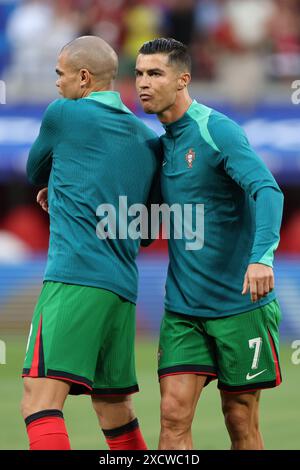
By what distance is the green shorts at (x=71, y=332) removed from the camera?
5.32 m

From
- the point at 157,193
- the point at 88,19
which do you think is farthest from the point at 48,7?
the point at 157,193

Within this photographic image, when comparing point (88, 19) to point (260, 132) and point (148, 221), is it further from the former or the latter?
point (148, 221)

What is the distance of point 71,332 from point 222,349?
874 millimetres

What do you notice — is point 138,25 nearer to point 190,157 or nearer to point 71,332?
point 190,157

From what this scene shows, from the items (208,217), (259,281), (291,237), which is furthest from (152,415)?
(291,237)

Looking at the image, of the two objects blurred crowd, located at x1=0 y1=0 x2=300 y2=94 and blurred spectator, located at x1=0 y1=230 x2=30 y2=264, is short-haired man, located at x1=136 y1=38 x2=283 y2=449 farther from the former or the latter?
blurred crowd, located at x1=0 y1=0 x2=300 y2=94

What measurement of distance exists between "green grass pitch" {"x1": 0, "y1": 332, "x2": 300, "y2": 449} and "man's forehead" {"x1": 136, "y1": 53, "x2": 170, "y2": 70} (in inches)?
106

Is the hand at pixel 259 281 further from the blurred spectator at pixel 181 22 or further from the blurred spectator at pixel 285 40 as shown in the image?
the blurred spectator at pixel 181 22

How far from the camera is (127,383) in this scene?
5738 mm

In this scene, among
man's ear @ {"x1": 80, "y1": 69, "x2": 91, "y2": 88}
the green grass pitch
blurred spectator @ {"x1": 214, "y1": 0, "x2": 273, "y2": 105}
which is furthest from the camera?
blurred spectator @ {"x1": 214, "y1": 0, "x2": 273, "y2": 105}

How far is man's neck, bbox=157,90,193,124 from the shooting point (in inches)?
228

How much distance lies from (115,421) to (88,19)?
34.9ft

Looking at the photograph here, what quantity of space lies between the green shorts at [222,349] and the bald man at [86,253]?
226mm

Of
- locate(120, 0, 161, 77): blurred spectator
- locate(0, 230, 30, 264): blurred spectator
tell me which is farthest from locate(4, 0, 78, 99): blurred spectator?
locate(0, 230, 30, 264): blurred spectator
